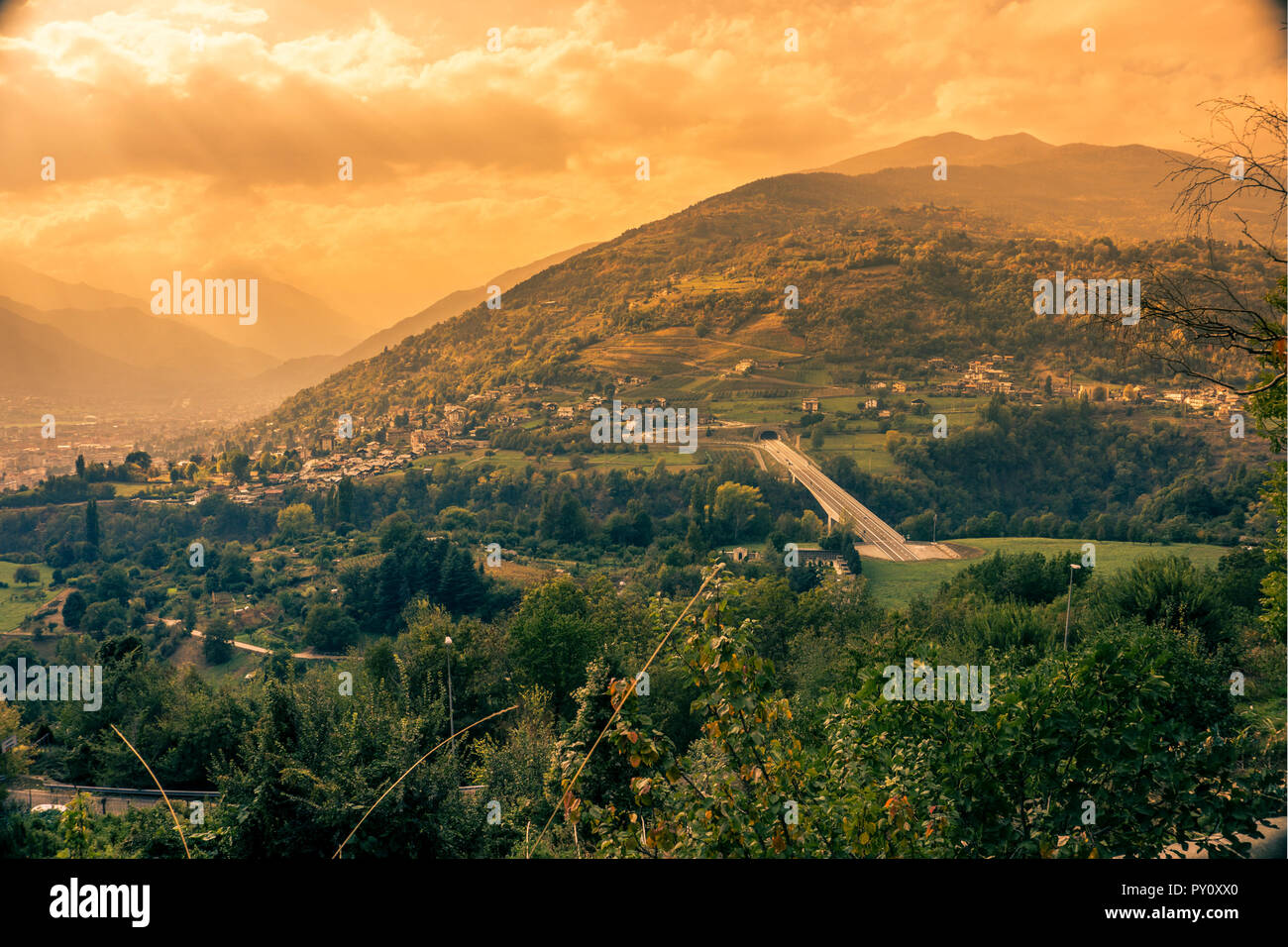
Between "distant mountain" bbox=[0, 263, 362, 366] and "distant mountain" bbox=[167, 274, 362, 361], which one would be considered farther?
"distant mountain" bbox=[167, 274, 362, 361]

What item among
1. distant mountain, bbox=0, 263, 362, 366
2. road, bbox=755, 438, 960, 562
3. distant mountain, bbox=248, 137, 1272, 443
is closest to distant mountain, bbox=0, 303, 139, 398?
distant mountain, bbox=248, 137, 1272, 443

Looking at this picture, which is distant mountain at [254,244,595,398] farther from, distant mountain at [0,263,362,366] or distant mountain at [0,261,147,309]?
distant mountain at [0,261,147,309]

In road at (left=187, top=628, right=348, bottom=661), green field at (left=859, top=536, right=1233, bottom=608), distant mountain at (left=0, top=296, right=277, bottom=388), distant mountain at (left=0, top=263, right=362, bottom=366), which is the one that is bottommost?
road at (left=187, top=628, right=348, bottom=661)

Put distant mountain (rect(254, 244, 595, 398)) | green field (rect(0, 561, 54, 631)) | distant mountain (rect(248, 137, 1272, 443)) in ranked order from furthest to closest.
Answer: distant mountain (rect(254, 244, 595, 398))
distant mountain (rect(248, 137, 1272, 443))
green field (rect(0, 561, 54, 631))

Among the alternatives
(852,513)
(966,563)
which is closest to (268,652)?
(966,563)

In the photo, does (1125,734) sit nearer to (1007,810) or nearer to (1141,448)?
(1007,810)

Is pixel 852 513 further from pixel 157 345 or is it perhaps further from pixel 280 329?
pixel 280 329
